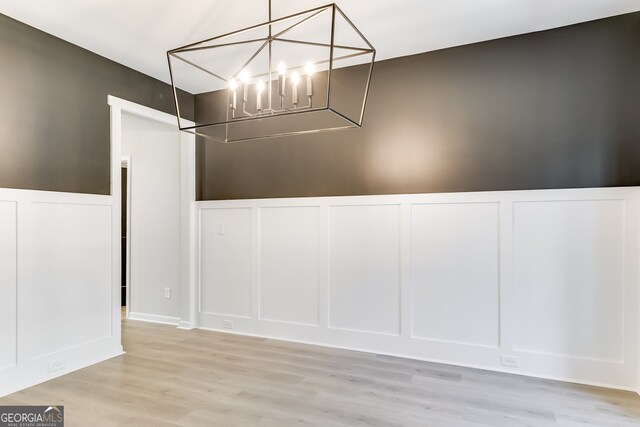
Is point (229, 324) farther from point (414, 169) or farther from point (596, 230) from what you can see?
point (596, 230)

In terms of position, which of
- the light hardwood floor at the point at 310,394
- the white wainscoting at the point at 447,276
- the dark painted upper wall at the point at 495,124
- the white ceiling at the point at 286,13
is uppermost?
the white ceiling at the point at 286,13

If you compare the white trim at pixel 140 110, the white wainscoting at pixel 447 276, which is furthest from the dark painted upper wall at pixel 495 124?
the white trim at pixel 140 110

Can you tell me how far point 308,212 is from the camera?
3.93 m

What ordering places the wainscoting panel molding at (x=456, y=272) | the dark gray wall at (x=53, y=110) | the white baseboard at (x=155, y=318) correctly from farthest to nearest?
the white baseboard at (x=155, y=318) < the wainscoting panel molding at (x=456, y=272) < the dark gray wall at (x=53, y=110)

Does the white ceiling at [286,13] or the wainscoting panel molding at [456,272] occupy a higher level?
the white ceiling at [286,13]

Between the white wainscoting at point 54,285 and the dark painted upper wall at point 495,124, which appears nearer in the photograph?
the white wainscoting at point 54,285

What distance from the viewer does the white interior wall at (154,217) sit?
186 inches

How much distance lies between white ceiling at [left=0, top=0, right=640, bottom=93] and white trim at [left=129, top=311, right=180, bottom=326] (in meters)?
3.05

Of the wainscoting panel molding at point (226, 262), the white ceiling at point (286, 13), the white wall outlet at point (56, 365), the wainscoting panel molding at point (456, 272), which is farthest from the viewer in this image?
the wainscoting panel molding at point (226, 262)

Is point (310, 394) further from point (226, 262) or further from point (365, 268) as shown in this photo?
point (226, 262)

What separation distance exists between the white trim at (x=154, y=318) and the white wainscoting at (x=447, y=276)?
0.57 m

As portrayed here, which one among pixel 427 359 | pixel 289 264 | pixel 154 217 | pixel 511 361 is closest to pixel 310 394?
pixel 427 359

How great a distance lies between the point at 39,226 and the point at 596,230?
13.9ft

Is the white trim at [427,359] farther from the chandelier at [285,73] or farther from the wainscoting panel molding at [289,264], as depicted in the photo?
the chandelier at [285,73]
